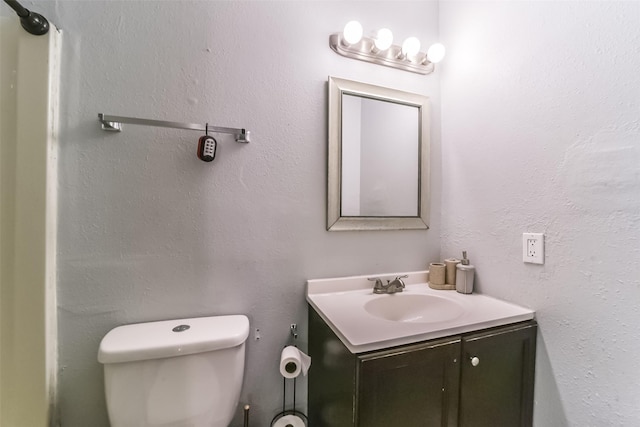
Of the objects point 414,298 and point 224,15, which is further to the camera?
point 414,298

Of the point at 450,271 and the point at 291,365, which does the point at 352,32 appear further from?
the point at 291,365

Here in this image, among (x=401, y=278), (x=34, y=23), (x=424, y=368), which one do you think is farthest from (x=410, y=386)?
(x=34, y=23)

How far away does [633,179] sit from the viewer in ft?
2.11

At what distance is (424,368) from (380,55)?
4.03ft

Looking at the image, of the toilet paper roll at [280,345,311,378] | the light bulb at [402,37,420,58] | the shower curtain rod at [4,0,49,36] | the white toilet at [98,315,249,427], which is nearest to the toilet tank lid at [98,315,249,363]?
the white toilet at [98,315,249,427]

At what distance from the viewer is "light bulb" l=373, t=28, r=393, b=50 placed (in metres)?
1.05

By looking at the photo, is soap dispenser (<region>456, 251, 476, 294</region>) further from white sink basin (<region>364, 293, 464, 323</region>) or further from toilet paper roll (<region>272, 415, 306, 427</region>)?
toilet paper roll (<region>272, 415, 306, 427</region>)

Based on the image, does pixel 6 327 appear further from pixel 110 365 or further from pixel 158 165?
pixel 158 165

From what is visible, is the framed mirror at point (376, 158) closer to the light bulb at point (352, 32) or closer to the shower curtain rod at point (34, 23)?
the light bulb at point (352, 32)

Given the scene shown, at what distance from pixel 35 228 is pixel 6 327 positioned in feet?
1.02

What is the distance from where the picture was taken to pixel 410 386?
2.21 ft

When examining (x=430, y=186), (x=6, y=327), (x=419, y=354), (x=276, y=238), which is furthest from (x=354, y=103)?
(x=6, y=327)

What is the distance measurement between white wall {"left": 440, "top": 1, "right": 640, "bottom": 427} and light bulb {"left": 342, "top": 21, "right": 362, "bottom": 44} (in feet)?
1.70

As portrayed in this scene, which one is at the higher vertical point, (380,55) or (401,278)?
(380,55)
